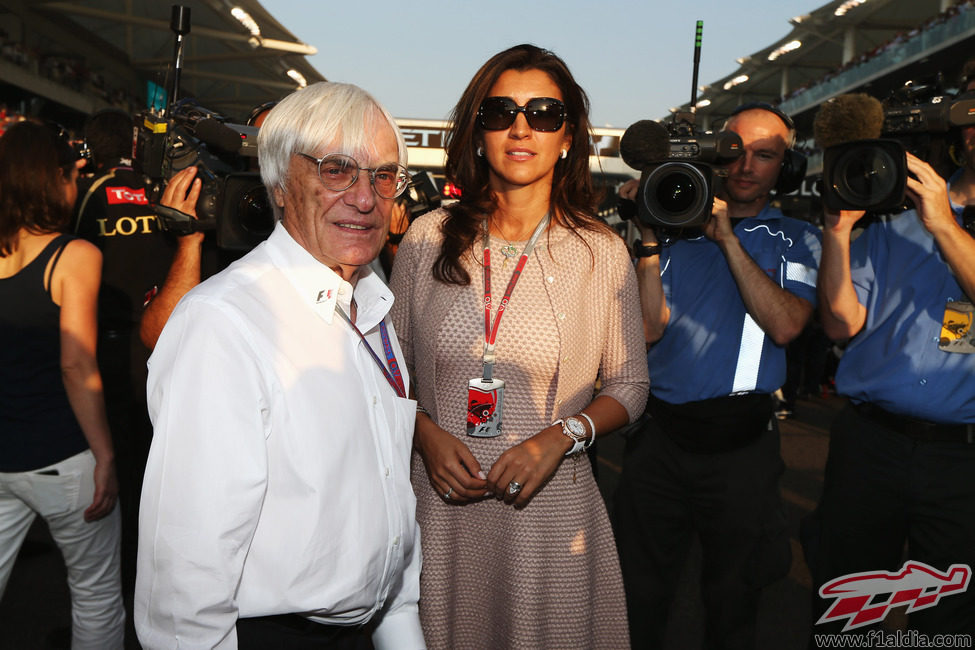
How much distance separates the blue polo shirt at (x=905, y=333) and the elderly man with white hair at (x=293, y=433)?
64.0 inches

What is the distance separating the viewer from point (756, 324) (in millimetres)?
2641

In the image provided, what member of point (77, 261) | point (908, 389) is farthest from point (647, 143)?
point (77, 261)

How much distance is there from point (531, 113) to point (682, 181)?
588 mm

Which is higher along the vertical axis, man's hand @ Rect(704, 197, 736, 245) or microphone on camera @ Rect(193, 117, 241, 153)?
microphone on camera @ Rect(193, 117, 241, 153)

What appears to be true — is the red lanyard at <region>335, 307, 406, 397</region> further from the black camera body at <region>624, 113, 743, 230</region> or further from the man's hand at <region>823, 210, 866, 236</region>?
the man's hand at <region>823, 210, 866, 236</region>

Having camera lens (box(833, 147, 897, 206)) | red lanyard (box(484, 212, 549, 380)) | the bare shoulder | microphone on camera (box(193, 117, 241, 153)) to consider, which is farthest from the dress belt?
the bare shoulder

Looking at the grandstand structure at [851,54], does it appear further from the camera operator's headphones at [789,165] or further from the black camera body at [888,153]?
the black camera body at [888,153]

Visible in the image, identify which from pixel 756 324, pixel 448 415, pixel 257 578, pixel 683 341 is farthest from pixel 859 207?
pixel 257 578

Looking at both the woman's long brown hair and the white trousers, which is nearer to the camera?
the woman's long brown hair

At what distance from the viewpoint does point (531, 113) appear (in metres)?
2.12

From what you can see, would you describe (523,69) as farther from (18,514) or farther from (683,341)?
(18,514)

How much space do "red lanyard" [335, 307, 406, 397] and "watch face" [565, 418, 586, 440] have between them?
491 mm

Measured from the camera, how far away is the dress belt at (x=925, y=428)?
230 cm

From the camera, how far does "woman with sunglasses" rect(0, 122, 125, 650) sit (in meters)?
2.45
